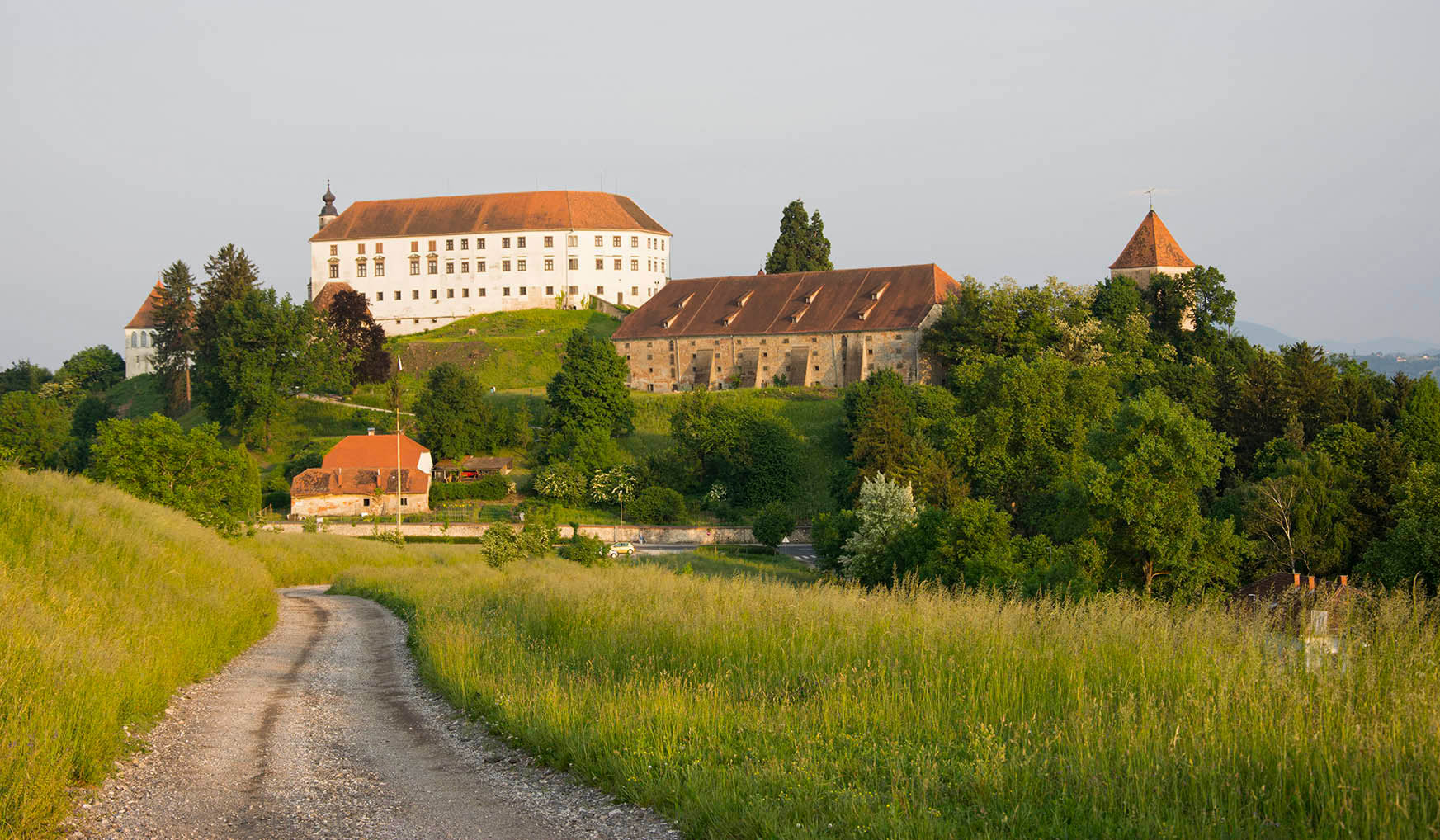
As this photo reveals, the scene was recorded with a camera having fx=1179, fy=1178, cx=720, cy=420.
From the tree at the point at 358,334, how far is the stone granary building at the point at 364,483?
1791 cm

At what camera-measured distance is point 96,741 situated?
8906 millimetres

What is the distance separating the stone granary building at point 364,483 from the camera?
6762cm

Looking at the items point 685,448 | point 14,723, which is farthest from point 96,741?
point 685,448

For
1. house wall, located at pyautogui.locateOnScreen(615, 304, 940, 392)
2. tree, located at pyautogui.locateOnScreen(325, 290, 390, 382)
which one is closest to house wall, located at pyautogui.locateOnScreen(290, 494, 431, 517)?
tree, located at pyautogui.locateOnScreen(325, 290, 390, 382)

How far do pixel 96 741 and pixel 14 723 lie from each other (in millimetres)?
1056

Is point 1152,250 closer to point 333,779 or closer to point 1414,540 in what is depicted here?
point 1414,540

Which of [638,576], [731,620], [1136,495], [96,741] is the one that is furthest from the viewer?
[1136,495]

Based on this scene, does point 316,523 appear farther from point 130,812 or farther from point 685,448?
point 130,812

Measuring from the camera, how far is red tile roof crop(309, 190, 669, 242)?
108 m

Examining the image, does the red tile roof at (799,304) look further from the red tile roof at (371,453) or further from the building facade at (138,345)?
the building facade at (138,345)

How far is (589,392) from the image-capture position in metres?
74.1

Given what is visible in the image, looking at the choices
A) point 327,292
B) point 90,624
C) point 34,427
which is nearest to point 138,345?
point 327,292

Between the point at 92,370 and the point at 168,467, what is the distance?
88926mm

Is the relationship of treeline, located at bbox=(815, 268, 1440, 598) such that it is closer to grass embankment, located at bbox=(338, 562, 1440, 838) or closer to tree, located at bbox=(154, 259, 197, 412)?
grass embankment, located at bbox=(338, 562, 1440, 838)
